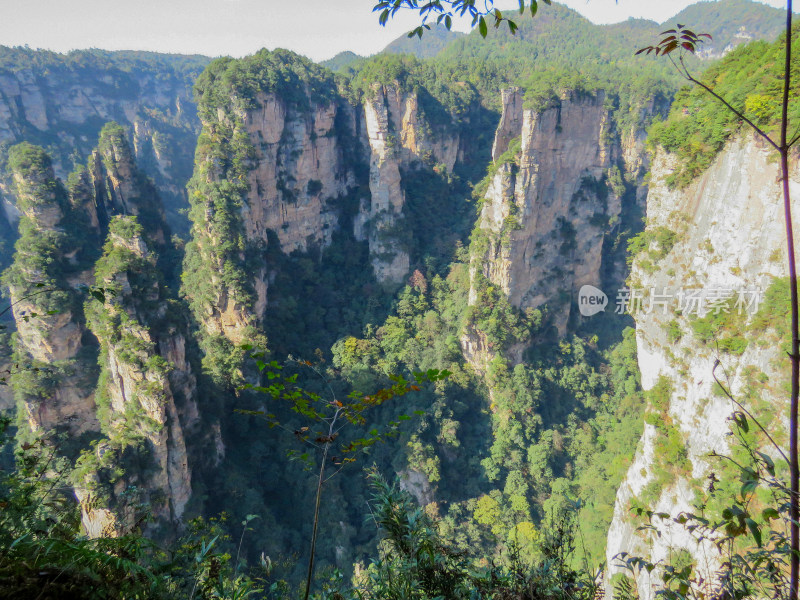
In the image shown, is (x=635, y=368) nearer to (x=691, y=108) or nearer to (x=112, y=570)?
(x=691, y=108)

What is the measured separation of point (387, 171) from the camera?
95.1 feet

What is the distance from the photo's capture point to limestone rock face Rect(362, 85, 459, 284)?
29156mm

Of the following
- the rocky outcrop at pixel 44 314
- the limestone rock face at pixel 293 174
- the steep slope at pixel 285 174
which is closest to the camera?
the rocky outcrop at pixel 44 314

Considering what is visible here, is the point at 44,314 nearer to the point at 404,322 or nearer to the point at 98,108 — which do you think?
the point at 404,322

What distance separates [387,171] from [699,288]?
20.4 m

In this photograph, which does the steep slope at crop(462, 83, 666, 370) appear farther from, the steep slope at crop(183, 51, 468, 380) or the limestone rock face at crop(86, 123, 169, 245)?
the limestone rock face at crop(86, 123, 169, 245)

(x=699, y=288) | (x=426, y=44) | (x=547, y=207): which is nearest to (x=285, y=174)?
(x=547, y=207)

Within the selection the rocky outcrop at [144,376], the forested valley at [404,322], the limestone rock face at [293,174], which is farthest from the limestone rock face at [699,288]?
the limestone rock face at [293,174]

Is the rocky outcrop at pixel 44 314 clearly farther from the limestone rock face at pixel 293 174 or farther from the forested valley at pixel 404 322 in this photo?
the limestone rock face at pixel 293 174

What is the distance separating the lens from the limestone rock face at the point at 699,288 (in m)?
11.1

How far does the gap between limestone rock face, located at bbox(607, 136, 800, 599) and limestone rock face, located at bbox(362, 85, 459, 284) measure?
16.7 meters

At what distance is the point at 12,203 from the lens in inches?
1186

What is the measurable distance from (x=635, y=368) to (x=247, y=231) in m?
23.3

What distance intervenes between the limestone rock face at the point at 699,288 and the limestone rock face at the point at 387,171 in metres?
16.7
